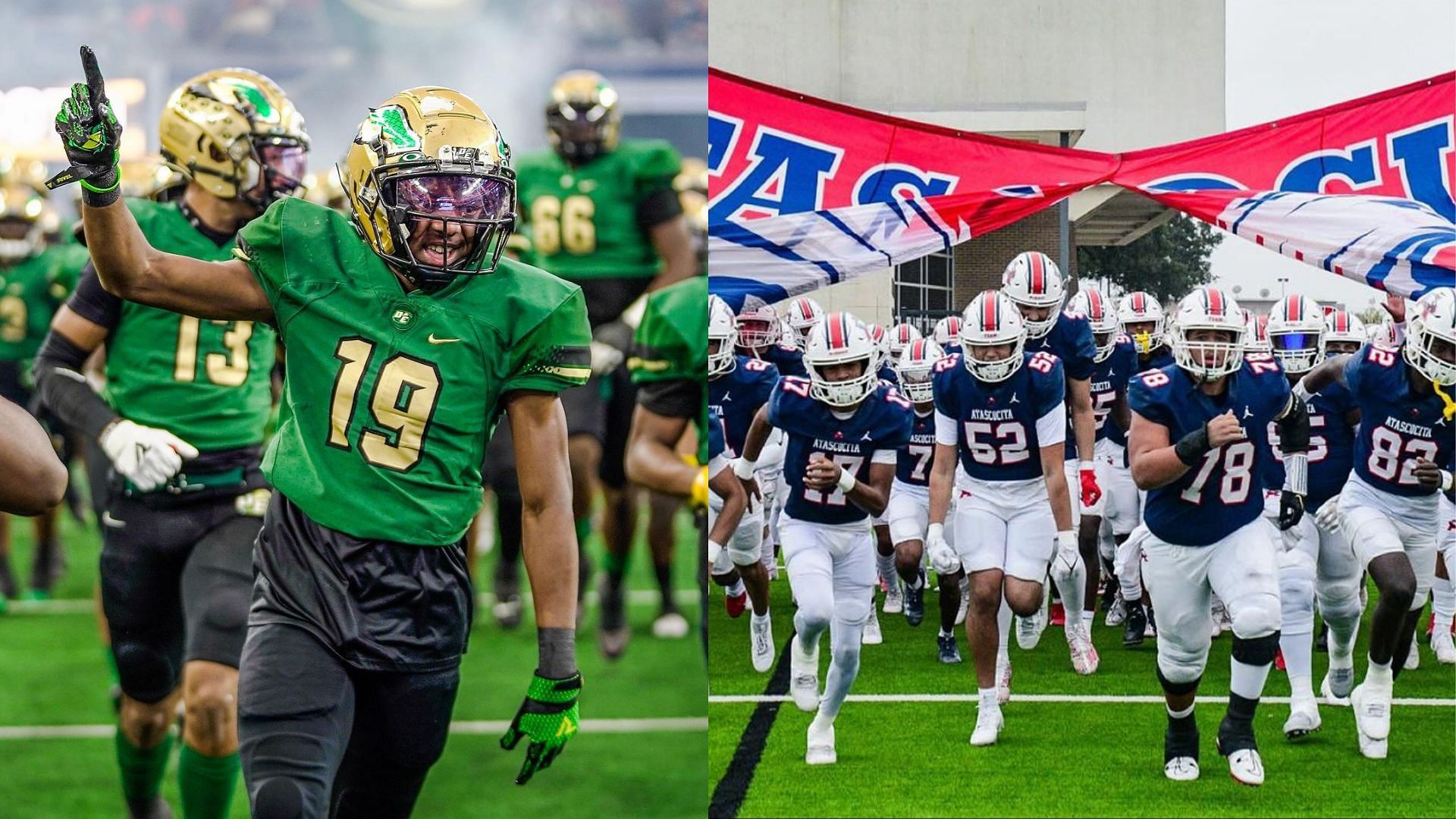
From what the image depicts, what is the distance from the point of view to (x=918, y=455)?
5.12m

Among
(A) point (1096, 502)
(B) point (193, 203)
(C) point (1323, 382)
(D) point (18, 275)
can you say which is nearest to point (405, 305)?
(B) point (193, 203)

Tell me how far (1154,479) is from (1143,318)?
91cm

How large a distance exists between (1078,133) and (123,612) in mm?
2513

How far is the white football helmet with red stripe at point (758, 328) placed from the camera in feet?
15.9

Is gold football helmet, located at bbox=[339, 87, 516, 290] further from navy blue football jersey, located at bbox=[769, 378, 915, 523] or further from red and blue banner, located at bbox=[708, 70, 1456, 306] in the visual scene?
navy blue football jersey, located at bbox=[769, 378, 915, 523]

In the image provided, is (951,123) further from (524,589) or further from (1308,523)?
(524,589)

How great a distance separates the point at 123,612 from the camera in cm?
291

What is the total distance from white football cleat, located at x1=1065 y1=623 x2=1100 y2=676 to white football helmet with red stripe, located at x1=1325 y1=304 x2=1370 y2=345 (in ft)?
3.47

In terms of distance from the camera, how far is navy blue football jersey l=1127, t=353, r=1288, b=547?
3598 millimetres

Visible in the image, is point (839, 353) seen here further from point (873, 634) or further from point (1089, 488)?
point (873, 634)

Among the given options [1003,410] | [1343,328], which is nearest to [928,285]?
[1003,410]

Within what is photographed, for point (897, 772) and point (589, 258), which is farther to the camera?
point (589, 258)

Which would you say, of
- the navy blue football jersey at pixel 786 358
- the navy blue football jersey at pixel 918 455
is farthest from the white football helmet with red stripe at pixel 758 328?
the navy blue football jersey at pixel 918 455

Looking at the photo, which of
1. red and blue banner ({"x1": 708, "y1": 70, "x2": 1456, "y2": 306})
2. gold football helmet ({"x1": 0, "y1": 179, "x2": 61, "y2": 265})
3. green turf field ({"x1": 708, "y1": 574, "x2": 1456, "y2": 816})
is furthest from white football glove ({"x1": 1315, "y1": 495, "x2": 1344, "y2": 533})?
gold football helmet ({"x1": 0, "y1": 179, "x2": 61, "y2": 265})
